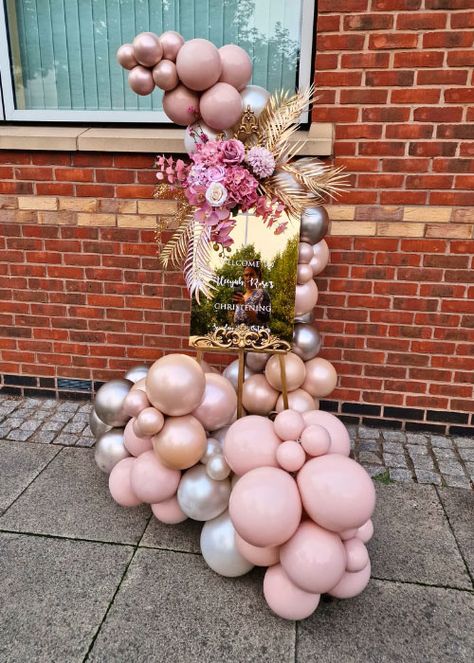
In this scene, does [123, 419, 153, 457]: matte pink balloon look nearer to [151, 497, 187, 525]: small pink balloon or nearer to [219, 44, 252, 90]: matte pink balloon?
[151, 497, 187, 525]: small pink balloon

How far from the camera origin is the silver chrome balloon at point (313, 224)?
9.10ft

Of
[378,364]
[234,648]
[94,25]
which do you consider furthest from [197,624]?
[94,25]

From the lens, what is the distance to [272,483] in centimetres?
193

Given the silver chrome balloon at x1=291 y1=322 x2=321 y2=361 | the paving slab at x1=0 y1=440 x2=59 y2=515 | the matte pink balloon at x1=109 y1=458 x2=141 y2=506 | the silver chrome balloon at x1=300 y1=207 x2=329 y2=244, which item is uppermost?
the silver chrome balloon at x1=300 y1=207 x2=329 y2=244

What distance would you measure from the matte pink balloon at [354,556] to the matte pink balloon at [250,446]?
1.41 feet

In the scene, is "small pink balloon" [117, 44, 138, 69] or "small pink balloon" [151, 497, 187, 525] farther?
"small pink balloon" [151, 497, 187, 525]

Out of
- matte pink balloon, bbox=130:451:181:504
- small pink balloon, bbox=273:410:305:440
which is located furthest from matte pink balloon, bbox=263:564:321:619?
matte pink balloon, bbox=130:451:181:504

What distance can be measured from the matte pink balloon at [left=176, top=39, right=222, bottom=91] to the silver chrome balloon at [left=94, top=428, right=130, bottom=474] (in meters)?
1.80

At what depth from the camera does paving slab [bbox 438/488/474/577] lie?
243 centimetres

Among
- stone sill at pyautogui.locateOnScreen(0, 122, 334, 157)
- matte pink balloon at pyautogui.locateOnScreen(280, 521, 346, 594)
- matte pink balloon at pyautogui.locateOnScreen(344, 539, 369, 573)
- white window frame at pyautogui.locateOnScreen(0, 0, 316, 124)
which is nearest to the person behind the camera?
matte pink balloon at pyautogui.locateOnScreen(280, 521, 346, 594)

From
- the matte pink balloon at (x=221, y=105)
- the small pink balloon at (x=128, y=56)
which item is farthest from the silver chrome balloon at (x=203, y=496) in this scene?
the small pink balloon at (x=128, y=56)

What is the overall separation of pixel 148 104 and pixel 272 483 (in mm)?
2811

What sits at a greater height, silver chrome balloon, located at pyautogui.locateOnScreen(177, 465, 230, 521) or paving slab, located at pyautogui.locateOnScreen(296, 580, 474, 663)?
silver chrome balloon, located at pyautogui.locateOnScreen(177, 465, 230, 521)

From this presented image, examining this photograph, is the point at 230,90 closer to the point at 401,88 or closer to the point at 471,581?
the point at 401,88
